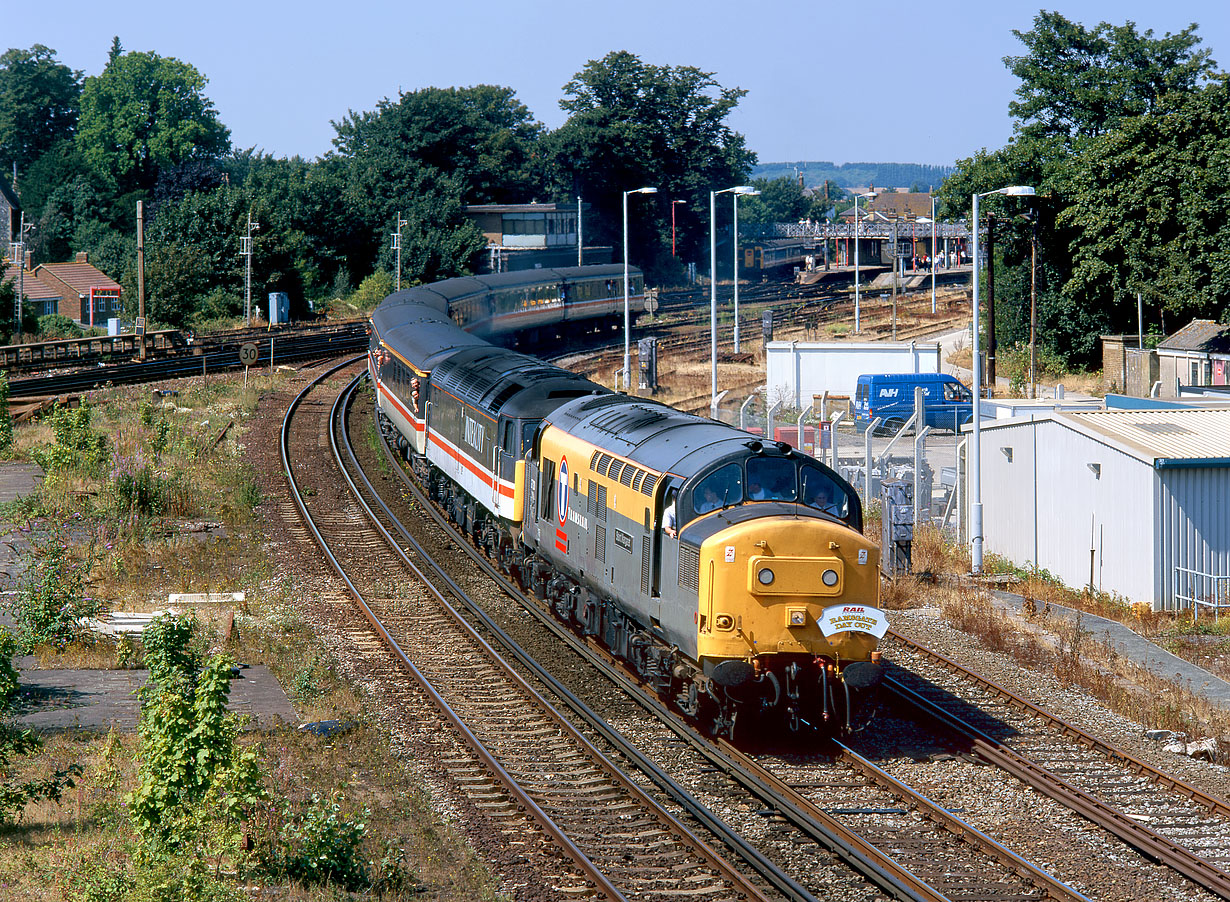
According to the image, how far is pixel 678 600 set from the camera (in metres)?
14.6

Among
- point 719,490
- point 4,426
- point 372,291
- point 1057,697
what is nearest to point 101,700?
point 719,490

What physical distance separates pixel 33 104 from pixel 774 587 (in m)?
118

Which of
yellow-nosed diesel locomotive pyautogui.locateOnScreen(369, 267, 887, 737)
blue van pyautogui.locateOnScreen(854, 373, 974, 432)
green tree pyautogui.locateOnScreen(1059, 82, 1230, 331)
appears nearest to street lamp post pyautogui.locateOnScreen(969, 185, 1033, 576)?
yellow-nosed diesel locomotive pyautogui.locateOnScreen(369, 267, 887, 737)

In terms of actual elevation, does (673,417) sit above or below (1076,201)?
below

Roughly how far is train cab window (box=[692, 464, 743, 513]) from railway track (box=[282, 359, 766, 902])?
123 inches

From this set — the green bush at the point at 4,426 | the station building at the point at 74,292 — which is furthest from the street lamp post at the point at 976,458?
the station building at the point at 74,292

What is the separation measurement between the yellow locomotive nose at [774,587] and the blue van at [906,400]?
1126 inches

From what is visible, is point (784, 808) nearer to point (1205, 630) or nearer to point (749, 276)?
point (1205, 630)

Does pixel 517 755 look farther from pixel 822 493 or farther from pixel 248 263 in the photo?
pixel 248 263

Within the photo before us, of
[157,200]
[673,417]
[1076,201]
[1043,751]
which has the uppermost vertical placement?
[157,200]

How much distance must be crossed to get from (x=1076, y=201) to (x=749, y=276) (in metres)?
70.1

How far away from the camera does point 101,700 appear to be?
621 inches

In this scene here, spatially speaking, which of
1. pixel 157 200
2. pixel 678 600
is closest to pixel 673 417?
pixel 678 600

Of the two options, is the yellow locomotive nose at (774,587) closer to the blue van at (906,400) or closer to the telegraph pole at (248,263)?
the blue van at (906,400)
